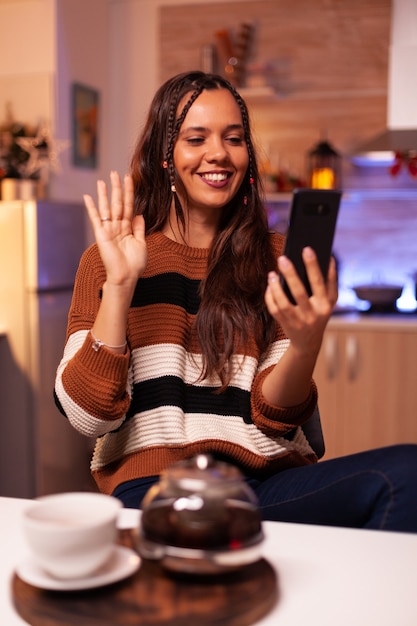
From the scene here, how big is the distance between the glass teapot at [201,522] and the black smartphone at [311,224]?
1.52ft

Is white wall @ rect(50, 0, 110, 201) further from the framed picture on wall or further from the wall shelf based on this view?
the wall shelf

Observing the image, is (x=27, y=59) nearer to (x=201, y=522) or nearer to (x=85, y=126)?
(x=85, y=126)

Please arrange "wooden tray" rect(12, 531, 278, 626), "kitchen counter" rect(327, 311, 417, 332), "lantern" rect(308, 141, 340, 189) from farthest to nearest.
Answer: "lantern" rect(308, 141, 340, 189) < "kitchen counter" rect(327, 311, 417, 332) < "wooden tray" rect(12, 531, 278, 626)

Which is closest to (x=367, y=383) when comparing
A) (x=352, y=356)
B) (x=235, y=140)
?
(x=352, y=356)

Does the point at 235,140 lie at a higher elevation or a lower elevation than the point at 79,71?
lower

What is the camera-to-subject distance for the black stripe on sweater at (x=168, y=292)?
1.60 meters

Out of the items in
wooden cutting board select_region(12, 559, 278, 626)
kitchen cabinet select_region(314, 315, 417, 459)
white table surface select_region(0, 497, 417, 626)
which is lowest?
kitchen cabinet select_region(314, 315, 417, 459)

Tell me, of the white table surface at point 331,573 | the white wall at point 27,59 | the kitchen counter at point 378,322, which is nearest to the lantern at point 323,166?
the kitchen counter at point 378,322

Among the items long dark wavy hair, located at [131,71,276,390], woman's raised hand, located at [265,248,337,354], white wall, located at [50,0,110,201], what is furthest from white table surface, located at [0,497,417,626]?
white wall, located at [50,0,110,201]

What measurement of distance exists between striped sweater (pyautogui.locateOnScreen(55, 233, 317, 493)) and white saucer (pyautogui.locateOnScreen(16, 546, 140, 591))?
1.86 ft

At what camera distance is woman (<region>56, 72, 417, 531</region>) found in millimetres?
1251

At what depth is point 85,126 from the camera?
414 centimetres

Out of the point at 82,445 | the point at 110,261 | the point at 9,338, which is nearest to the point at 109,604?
the point at 110,261

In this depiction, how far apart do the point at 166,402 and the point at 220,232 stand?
0.43m
